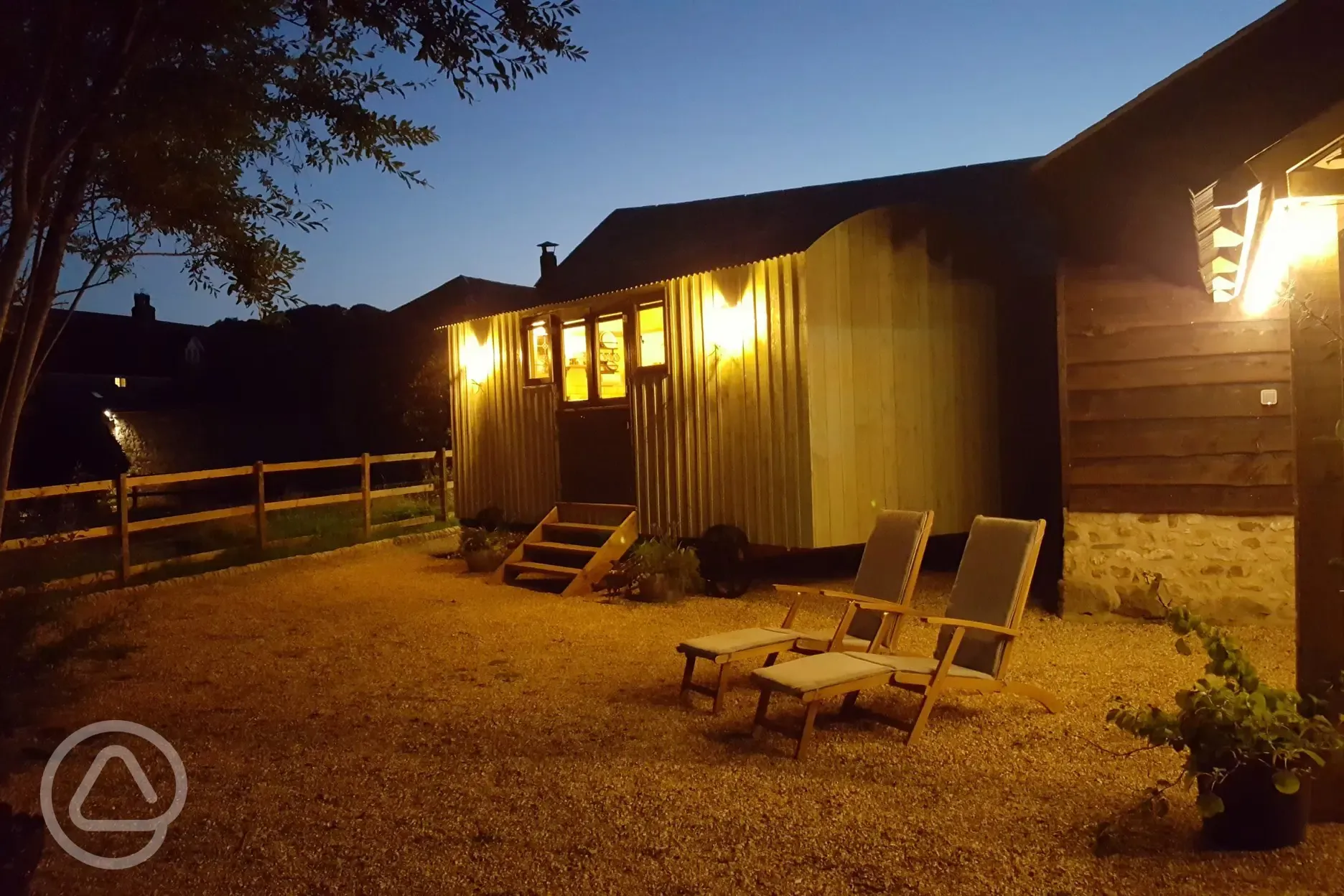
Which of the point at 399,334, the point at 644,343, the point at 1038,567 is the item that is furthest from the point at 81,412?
the point at 1038,567

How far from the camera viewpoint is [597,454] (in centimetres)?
995

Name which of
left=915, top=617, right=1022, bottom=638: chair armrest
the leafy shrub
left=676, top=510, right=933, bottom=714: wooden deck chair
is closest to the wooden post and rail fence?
left=676, top=510, right=933, bottom=714: wooden deck chair

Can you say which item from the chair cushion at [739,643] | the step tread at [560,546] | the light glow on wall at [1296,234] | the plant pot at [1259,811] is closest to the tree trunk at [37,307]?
the chair cushion at [739,643]

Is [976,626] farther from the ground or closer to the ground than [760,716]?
farther from the ground

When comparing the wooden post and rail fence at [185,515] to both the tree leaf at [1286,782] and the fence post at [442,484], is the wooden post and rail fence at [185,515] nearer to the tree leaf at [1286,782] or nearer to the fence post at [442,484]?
the fence post at [442,484]

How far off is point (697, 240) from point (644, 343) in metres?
1.24

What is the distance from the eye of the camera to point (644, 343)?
30.9 ft

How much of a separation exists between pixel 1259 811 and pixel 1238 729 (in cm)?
30

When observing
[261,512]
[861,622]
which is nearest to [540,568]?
[261,512]

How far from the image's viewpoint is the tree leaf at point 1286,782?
9.60ft

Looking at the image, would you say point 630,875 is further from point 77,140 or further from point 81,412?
point 81,412

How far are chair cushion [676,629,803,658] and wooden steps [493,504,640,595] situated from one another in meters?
3.53

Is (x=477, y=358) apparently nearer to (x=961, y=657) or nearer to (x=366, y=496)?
(x=366, y=496)

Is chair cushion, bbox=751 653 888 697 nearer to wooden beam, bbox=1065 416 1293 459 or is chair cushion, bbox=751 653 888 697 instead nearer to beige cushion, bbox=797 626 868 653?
beige cushion, bbox=797 626 868 653
